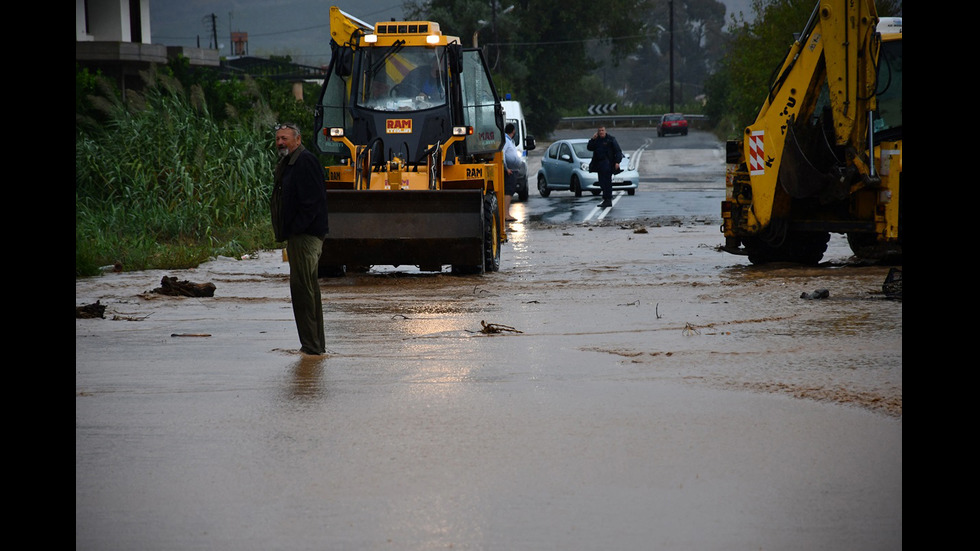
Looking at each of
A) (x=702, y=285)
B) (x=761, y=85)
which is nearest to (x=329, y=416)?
(x=702, y=285)

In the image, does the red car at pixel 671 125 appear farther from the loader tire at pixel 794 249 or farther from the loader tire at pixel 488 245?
the loader tire at pixel 488 245

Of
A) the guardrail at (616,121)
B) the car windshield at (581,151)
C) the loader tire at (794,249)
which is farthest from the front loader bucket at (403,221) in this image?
the guardrail at (616,121)

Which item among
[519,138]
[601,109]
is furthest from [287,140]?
[601,109]

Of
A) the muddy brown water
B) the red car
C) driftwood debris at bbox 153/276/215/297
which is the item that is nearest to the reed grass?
driftwood debris at bbox 153/276/215/297

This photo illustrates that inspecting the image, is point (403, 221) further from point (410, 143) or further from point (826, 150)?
point (826, 150)

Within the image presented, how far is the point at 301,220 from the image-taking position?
980 cm

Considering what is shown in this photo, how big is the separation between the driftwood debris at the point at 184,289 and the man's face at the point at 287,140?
4.18 meters

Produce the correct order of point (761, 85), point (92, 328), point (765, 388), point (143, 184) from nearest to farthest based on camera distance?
1. point (765, 388)
2. point (92, 328)
3. point (143, 184)
4. point (761, 85)

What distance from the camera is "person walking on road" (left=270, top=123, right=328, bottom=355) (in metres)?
9.76

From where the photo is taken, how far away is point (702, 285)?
14258mm

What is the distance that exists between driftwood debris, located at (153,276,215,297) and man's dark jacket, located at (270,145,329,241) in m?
4.06

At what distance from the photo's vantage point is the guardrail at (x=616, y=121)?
9269 centimetres

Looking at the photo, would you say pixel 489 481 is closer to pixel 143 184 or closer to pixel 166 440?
pixel 166 440

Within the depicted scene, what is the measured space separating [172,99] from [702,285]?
11.6 m
